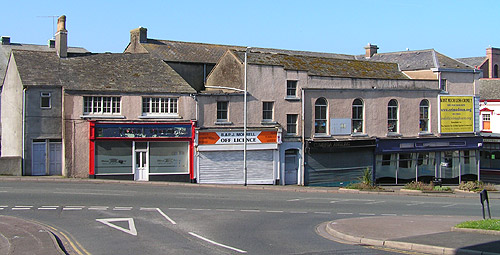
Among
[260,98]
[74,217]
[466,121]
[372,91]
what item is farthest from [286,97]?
[74,217]

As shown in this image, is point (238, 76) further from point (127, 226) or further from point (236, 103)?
point (127, 226)

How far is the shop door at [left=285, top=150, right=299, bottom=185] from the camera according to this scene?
39.0m

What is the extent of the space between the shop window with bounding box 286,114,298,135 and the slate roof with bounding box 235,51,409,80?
3.40 meters

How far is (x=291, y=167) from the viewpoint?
1539 inches

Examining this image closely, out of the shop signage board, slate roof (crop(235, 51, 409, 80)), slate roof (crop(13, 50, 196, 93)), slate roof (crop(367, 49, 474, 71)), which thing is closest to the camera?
slate roof (crop(13, 50, 196, 93))

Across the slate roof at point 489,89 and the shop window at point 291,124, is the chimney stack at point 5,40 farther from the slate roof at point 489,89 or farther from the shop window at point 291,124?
the slate roof at point 489,89

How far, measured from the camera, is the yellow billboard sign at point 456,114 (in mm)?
45344

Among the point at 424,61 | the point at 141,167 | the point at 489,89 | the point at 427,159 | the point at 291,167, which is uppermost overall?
the point at 424,61

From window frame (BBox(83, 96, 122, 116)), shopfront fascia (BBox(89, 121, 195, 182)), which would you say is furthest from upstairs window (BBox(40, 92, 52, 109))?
shopfront fascia (BBox(89, 121, 195, 182))

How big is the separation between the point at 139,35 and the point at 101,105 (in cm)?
1094

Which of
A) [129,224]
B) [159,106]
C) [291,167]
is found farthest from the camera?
[291,167]

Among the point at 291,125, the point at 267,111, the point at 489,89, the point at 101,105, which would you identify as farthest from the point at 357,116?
the point at 489,89

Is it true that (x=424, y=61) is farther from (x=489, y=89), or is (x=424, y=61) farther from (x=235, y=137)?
(x=235, y=137)

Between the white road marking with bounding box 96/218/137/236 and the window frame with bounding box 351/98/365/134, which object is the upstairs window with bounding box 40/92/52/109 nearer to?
the white road marking with bounding box 96/218/137/236
